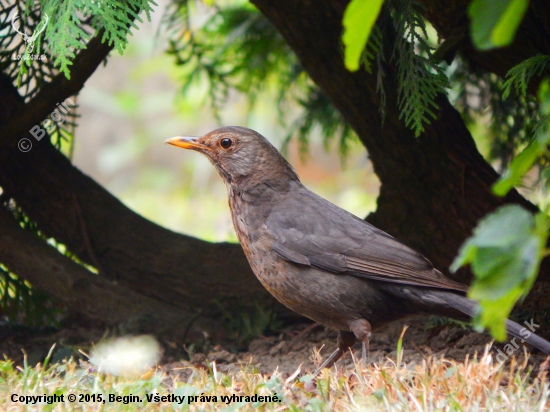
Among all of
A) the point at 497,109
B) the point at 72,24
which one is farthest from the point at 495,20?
the point at 497,109

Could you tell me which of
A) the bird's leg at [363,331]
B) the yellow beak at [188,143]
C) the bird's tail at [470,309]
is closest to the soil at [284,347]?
the bird's leg at [363,331]

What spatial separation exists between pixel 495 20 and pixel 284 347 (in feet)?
10.2

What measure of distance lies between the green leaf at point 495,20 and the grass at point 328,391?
147cm

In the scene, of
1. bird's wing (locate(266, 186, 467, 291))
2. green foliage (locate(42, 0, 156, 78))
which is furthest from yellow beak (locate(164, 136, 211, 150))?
green foliage (locate(42, 0, 156, 78))

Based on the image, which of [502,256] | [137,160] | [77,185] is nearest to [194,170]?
[137,160]

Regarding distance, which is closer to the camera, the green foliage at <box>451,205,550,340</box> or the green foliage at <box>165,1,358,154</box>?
the green foliage at <box>451,205,550,340</box>

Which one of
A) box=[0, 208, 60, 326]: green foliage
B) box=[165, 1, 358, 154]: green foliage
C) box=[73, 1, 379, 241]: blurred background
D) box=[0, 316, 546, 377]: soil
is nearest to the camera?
box=[0, 316, 546, 377]: soil

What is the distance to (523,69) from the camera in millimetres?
3213

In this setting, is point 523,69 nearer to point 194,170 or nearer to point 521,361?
point 521,361

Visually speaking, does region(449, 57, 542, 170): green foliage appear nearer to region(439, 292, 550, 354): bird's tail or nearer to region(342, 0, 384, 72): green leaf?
region(439, 292, 550, 354): bird's tail

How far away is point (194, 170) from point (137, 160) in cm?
212

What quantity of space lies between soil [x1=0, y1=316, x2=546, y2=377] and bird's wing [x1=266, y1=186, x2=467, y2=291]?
549mm

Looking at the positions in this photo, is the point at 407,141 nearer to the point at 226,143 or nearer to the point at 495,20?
the point at 226,143

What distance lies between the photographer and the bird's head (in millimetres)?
4102
